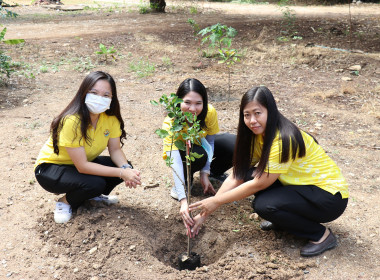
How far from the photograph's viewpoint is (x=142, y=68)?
675 centimetres

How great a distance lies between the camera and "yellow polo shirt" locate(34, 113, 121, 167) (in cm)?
259

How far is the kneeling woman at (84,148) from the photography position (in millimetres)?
2621

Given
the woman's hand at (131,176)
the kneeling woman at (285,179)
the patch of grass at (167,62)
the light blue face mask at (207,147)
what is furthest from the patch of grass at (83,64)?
the kneeling woman at (285,179)

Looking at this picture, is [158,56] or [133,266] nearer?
[133,266]

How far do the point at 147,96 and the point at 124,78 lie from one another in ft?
3.19

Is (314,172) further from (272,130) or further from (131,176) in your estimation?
(131,176)

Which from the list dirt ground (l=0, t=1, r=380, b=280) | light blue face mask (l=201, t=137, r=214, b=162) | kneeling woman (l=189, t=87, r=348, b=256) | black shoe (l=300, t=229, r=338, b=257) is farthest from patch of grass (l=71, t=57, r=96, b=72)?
black shoe (l=300, t=229, r=338, b=257)

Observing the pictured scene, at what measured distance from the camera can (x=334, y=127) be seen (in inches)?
180

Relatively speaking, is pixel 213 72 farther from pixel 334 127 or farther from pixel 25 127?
pixel 25 127

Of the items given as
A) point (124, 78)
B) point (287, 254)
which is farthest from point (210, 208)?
point (124, 78)

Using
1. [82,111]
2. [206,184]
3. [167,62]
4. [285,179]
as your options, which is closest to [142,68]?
[167,62]

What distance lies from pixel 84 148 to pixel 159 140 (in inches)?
66.7

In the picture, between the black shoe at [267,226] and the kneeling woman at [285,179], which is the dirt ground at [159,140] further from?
the kneeling woman at [285,179]

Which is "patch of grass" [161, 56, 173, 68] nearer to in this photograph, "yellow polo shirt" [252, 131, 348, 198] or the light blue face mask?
the light blue face mask
